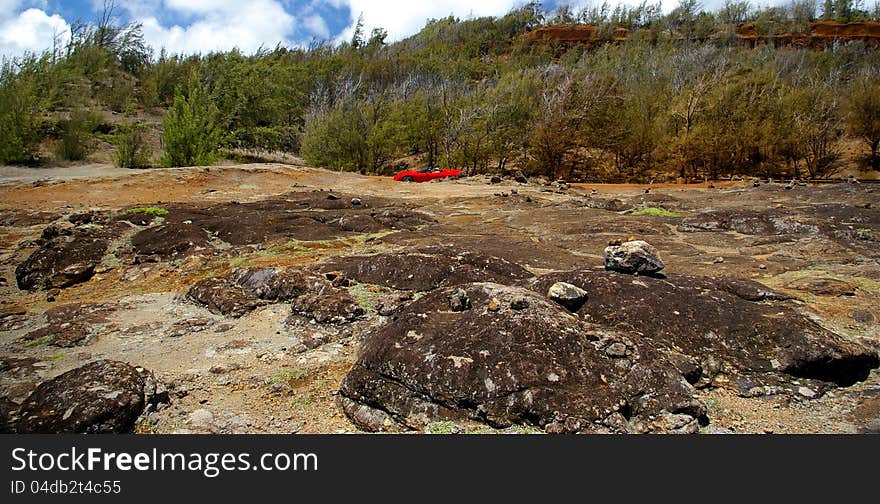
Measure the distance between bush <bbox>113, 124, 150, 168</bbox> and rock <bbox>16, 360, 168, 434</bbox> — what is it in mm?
15640

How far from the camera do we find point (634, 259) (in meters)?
3.98

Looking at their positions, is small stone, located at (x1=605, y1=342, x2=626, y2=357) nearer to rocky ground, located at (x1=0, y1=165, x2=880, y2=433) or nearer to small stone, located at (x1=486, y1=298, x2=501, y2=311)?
rocky ground, located at (x1=0, y1=165, x2=880, y2=433)

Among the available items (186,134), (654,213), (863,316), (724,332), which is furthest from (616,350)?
(186,134)

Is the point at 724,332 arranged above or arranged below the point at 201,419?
above

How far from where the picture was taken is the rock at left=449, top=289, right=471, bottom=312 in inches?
125

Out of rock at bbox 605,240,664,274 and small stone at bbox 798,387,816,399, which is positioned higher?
rock at bbox 605,240,664,274

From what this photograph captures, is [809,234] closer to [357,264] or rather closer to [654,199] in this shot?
[654,199]

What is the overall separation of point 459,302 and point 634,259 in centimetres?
163

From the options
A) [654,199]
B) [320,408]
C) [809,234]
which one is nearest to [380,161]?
[654,199]

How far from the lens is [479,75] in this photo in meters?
50.8

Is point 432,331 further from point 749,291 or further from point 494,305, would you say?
point 749,291

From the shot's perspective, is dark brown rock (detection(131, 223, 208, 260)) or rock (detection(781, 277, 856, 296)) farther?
dark brown rock (detection(131, 223, 208, 260))

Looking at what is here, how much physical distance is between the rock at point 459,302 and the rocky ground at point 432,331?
24mm

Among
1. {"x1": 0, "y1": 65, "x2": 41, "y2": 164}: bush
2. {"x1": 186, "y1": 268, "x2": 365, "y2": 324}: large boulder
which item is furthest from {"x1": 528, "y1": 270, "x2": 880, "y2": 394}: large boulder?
{"x1": 0, "y1": 65, "x2": 41, "y2": 164}: bush
